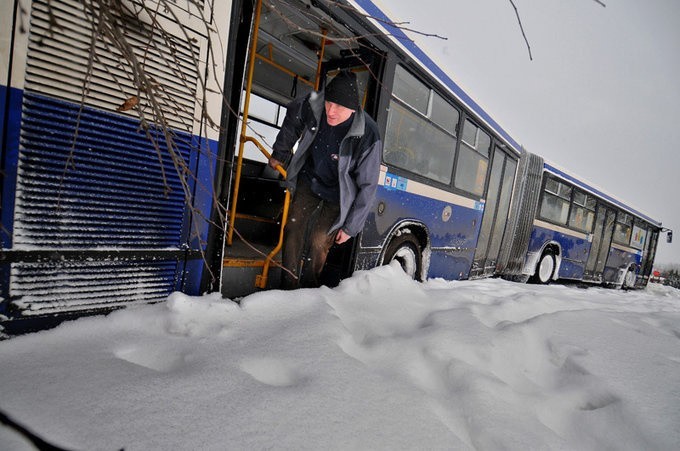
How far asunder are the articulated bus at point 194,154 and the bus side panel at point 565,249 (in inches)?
68.1

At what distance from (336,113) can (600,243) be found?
976 cm

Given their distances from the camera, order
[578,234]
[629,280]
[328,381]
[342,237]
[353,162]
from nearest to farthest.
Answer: [328,381] < [353,162] < [342,237] < [578,234] < [629,280]

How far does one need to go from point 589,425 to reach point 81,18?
2.95m

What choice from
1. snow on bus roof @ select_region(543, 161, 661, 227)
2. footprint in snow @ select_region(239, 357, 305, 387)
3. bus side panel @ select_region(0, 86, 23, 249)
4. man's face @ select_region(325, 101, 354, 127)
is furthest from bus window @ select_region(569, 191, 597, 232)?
bus side panel @ select_region(0, 86, 23, 249)

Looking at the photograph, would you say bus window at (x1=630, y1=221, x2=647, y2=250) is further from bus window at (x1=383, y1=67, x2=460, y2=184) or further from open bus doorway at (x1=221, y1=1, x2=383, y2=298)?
open bus doorway at (x1=221, y1=1, x2=383, y2=298)

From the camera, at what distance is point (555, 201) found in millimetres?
7320

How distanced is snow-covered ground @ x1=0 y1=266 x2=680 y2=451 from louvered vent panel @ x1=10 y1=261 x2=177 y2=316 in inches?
4.5

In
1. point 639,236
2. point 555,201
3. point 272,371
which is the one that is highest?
point 555,201

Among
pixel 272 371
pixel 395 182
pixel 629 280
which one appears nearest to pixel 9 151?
pixel 272 371

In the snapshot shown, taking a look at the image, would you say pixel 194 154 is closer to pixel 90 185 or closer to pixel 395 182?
pixel 90 185

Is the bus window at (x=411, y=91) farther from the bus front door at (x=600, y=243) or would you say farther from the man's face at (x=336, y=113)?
the bus front door at (x=600, y=243)

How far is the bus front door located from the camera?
870 cm

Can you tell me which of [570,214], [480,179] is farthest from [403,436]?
[570,214]

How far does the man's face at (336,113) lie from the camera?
8.09 ft
